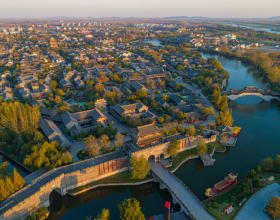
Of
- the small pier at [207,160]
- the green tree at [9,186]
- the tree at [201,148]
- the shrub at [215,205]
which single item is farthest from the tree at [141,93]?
the green tree at [9,186]

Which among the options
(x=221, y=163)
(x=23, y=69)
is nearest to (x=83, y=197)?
(x=221, y=163)

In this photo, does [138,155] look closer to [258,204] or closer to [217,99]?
[258,204]

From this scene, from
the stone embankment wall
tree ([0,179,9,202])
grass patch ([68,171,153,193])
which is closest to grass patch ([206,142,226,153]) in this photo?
grass patch ([68,171,153,193])

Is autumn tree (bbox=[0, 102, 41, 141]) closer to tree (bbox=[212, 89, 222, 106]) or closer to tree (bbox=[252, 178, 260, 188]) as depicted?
tree (bbox=[252, 178, 260, 188])

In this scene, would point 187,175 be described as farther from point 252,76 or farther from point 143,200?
point 252,76

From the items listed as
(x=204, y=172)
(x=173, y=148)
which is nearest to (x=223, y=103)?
(x=204, y=172)

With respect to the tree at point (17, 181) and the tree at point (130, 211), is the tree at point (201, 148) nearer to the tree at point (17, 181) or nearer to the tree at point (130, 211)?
the tree at point (130, 211)
